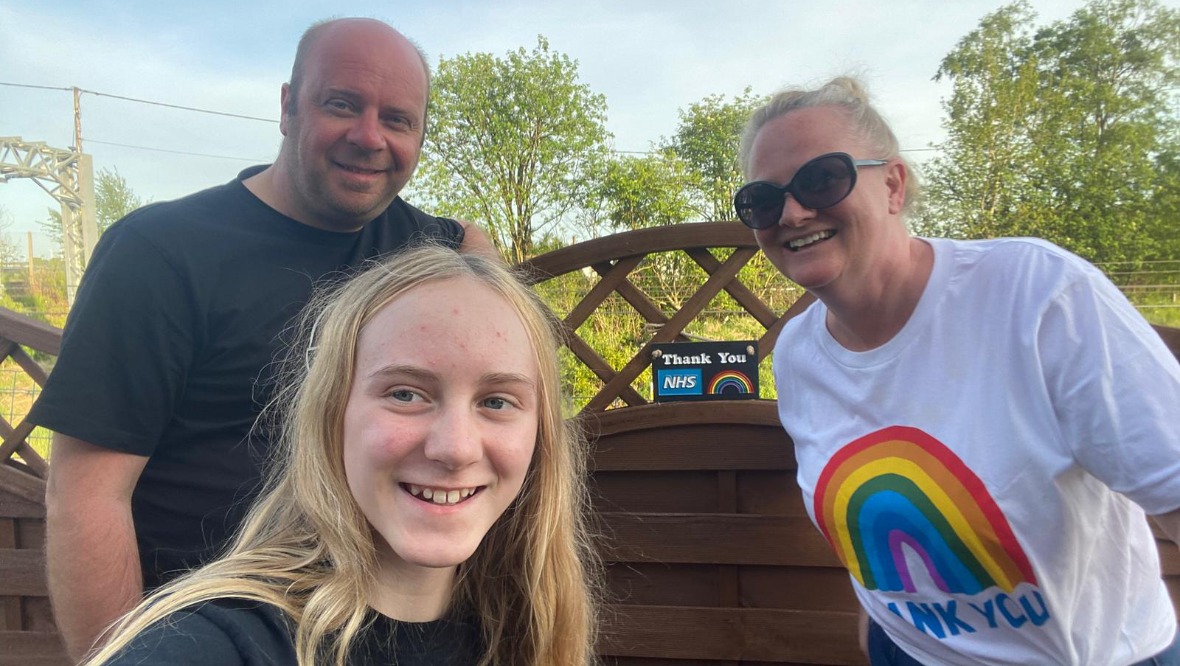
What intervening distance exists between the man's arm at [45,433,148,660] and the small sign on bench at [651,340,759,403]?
1.49 m

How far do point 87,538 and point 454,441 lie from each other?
2.40 ft

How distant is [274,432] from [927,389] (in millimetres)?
1213

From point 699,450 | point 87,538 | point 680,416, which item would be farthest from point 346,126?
point 699,450

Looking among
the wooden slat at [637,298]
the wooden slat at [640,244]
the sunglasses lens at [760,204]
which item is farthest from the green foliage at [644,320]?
the sunglasses lens at [760,204]

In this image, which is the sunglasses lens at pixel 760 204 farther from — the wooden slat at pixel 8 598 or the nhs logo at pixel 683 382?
the wooden slat at pixel 8 598

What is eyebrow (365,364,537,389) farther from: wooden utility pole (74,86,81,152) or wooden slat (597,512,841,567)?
wooden utility pole (74,86,81,152)

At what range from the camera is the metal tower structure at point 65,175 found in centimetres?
1728

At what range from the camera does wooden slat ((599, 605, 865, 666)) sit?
81.4 inches

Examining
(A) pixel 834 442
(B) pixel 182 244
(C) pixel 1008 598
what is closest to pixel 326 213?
(B) pixel 182 244

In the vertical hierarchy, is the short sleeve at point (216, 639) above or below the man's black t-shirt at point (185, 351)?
below

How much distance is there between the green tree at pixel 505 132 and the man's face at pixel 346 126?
6414mm

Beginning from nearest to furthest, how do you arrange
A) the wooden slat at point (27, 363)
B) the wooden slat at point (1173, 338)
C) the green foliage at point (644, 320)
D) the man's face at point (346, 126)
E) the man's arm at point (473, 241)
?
the man's face at point (346, 126)
the man's arm at point (473, 241)
the wooden slat at point (1173, 338)
the wooden slat at point (27, 363)
the green foliage at point (644, 320)

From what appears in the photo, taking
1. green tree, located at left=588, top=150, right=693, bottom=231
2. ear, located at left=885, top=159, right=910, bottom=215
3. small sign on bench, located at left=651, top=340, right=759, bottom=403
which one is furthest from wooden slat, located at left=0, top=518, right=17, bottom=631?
green tree, located at left=588, top=150, right=693, bottom=231

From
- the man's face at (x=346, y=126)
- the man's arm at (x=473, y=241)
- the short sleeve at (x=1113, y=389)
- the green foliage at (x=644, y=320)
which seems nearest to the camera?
the short sleeve at (x=1113, y=389)
